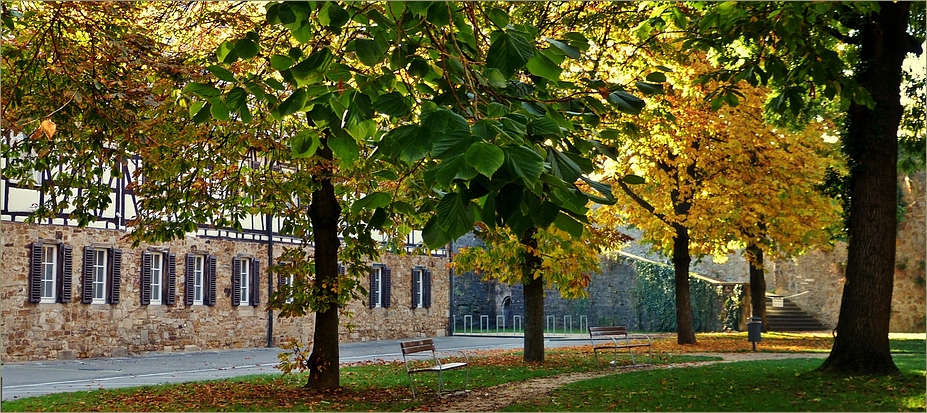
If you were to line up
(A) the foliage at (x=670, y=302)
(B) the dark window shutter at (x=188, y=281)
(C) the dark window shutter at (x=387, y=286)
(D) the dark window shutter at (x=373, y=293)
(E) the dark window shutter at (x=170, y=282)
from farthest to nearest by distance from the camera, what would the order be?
1. (C) the dark window shutter at (x=387, y=286)
2. (D) the dark window shutter at (x=373, y=293)
3. (A) the foliage at (x=670, y=302)
4. (B) the dark window shutter at (x=188, y=281)
5. (E) the dark window shutter at (x=170, y=282)

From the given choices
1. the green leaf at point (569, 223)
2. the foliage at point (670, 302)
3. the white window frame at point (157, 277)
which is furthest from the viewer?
the foliage at point (670, 302)

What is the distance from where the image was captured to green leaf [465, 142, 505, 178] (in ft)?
8.43

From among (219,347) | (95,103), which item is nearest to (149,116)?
(95,103)

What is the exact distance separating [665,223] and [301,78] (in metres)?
16.1

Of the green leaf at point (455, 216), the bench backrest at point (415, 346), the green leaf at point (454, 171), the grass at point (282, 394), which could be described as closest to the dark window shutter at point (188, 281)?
the grass at point (282, 394)

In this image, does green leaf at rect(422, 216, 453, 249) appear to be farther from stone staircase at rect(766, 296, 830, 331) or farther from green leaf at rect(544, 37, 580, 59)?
stone staircase at rect(766, 296, 830, 331)

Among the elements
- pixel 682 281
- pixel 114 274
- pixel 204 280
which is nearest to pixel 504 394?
pixel 682 281

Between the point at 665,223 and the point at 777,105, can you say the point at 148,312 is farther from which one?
the point at 777,105

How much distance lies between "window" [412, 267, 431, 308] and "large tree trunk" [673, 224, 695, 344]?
14.0m

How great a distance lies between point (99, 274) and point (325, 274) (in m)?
12.8

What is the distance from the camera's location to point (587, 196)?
3086 millimetres

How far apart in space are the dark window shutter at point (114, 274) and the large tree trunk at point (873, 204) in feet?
55.5

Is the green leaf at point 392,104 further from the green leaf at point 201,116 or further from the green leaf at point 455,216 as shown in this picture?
the green leaf at point 201,116

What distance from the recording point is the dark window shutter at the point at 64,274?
67.4 feet
